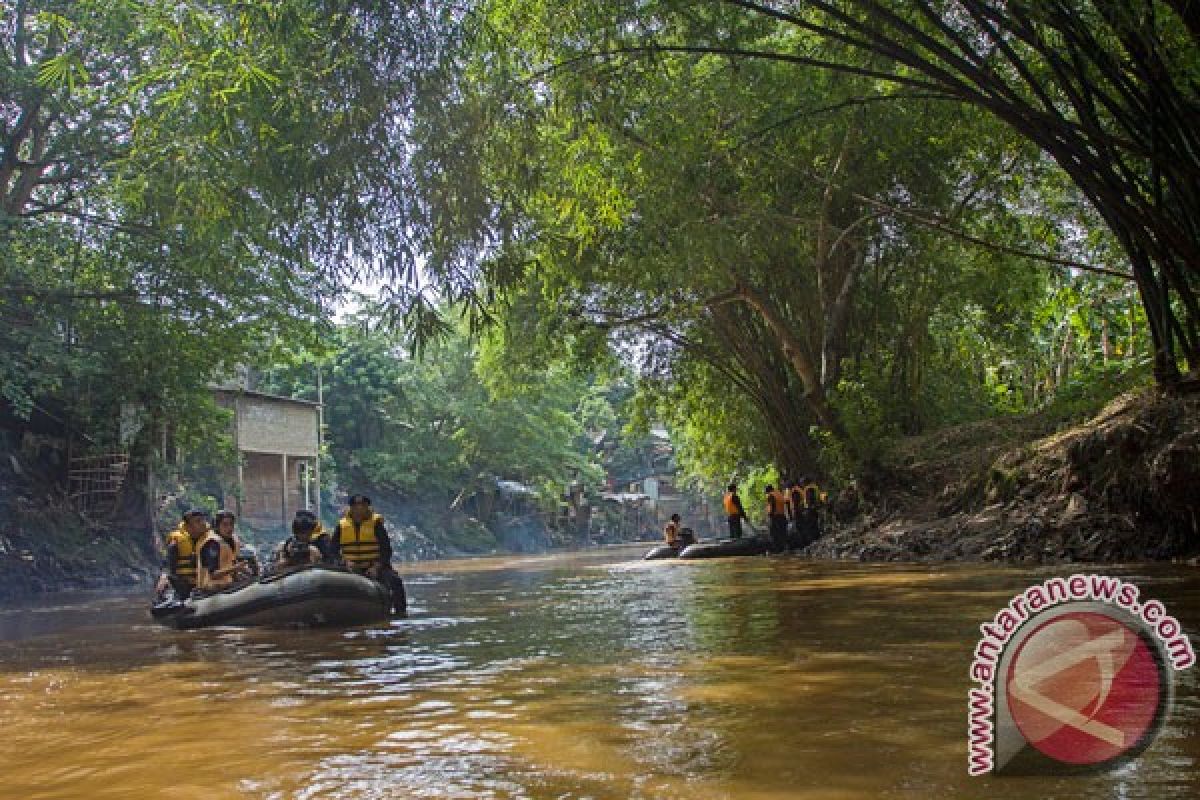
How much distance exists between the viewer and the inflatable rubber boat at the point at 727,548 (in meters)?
19.5

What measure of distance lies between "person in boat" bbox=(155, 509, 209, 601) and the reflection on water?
129cm

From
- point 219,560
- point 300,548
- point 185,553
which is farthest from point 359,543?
point 185,553

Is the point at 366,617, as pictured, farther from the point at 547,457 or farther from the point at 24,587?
the point at 547,457

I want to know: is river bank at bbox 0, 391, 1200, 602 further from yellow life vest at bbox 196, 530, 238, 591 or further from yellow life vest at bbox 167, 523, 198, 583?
yellow life vest at bbox 167, 523, 198, 583

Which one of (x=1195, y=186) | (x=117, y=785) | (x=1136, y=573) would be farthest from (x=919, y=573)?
(x=117, y=785)

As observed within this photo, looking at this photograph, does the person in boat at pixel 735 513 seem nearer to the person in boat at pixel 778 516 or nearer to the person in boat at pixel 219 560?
the person in boat at pixel 778 516

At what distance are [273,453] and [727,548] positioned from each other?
1434cm

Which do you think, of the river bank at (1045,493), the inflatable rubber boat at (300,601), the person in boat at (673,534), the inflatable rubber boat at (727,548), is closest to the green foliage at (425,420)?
the person in boat at (673,534)

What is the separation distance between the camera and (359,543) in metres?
10.8

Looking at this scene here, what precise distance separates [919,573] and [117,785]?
8942 mm

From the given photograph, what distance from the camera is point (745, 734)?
13.3 feet

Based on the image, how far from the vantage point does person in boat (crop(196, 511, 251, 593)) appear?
10.9 metres

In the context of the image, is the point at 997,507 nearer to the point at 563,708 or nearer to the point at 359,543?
the point at 359,543

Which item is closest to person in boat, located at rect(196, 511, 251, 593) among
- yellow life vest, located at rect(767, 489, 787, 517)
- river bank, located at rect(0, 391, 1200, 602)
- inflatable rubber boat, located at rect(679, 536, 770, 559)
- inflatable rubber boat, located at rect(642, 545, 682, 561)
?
river bank, located at rect(0, 391, 1200, 602)
